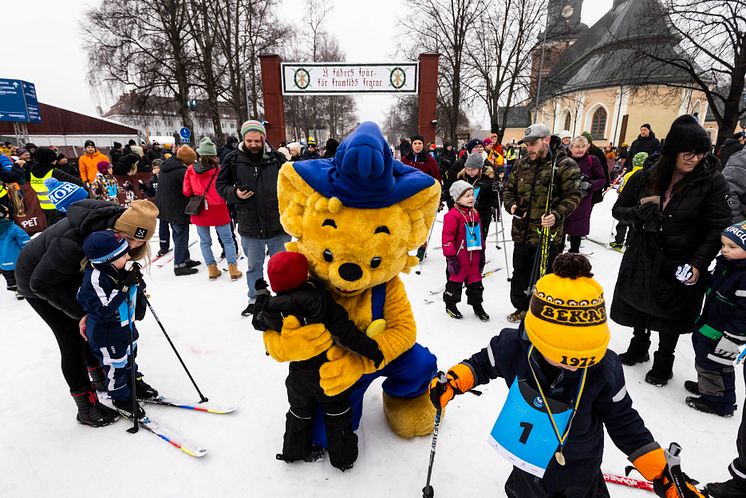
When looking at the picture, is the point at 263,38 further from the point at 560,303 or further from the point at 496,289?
the point at 560,303

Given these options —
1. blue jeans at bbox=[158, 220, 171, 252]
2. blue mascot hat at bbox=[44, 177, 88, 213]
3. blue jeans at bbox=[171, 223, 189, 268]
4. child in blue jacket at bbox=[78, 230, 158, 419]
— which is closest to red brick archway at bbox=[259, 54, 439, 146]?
blue jeans at bbox=[158, 220, 171, 252]

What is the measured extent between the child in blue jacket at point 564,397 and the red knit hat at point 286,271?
89cm

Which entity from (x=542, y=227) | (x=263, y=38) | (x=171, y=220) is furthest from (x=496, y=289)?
(x=263, y=38)

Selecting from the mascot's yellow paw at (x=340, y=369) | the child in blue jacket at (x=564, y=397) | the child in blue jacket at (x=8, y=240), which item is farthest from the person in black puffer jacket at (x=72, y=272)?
the child in blue jacket at (x=8, y=240)

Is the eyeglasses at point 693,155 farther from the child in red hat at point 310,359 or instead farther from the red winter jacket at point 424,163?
the red winter jacket at point 424,163

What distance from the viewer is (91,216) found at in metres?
Answer: 2.55

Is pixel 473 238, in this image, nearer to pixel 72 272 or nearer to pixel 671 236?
pixel 671 236

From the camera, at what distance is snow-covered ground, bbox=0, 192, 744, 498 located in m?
2.27

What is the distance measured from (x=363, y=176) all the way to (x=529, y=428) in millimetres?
1415

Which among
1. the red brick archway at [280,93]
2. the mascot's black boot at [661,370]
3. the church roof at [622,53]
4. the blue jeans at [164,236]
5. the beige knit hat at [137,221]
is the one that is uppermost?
the church roof at [622,53]

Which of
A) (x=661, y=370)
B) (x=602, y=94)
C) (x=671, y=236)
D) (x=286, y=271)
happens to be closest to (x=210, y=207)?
(x=286, y=271)

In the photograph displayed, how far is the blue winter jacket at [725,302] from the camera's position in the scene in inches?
98.0

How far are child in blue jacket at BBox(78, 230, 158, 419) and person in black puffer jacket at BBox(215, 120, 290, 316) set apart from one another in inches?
64.3

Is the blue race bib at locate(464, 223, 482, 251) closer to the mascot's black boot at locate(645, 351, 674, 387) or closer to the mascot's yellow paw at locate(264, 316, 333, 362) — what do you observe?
the mascot's black boot at locate(645, 351, 674, 387)
